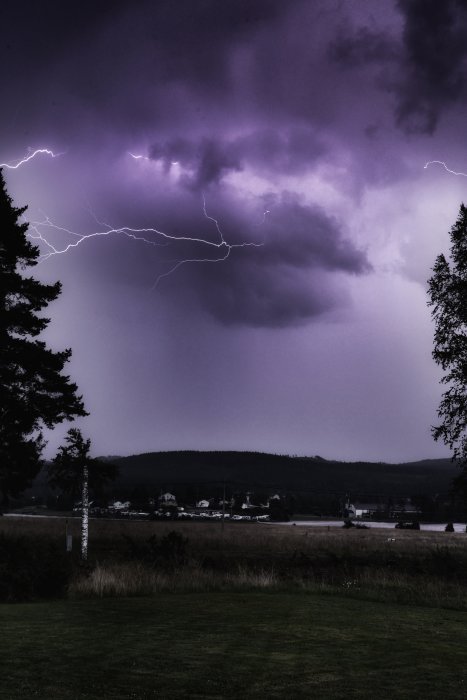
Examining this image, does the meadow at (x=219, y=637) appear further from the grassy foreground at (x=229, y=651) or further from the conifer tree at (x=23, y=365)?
the conifer tree at (x=23, y=365)

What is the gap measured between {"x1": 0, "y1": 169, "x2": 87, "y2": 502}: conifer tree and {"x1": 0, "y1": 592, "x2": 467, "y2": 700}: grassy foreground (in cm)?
1431

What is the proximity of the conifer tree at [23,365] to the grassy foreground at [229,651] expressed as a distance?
14.3 meters

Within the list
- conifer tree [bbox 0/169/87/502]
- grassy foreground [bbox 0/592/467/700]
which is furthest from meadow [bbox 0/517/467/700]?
conifer tree [bbox 0/169/87/502]

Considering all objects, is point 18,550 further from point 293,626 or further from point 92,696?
point 92,696

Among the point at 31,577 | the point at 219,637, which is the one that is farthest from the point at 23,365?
the point at 219,637

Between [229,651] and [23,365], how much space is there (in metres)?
21.0

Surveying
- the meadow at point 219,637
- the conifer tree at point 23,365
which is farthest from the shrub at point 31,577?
the conifer tree at point 23,365

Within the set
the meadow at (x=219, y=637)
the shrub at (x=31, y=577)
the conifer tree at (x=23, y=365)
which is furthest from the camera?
the conifer tree at (x=23, y=365)

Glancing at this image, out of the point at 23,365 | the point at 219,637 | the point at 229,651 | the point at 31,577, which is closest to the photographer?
the point at 229,651

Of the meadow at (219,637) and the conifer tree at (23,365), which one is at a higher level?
the conifer tree at (23,365)

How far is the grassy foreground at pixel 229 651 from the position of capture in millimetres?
7012

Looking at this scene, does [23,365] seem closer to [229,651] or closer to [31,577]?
[31,577]

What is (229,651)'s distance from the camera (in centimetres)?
905

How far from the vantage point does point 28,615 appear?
1248 centimetres
